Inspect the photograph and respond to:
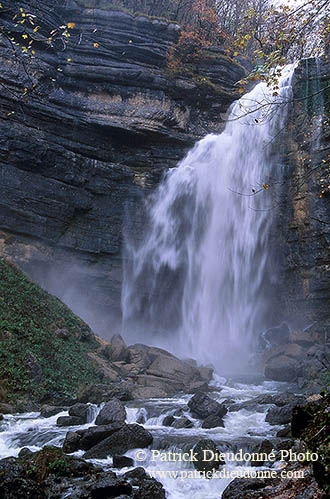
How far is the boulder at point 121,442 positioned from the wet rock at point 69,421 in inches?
75.3

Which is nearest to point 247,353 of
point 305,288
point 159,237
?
point 305,288

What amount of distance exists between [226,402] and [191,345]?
11.4 metres

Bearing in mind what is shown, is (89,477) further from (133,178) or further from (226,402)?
(133,178)

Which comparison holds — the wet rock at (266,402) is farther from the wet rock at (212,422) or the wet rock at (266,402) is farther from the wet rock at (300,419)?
the wet rock at (300,419)

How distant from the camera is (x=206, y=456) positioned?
5.87 metres

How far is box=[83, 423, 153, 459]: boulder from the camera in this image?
20.9ft

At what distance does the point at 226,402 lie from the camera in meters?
9.99

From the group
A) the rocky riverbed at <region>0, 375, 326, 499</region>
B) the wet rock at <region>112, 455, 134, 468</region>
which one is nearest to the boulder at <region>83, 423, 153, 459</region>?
the rocky riverbed at <region>0, 375, 326, 499</region>

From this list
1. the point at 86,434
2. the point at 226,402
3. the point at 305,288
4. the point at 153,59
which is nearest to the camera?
the point at 86,434

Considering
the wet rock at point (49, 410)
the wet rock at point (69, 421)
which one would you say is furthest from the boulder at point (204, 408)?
the wet rock at point (49, 410)

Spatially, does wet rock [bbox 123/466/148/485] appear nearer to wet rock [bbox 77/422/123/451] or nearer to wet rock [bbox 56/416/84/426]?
wet rock [bbox 77/422/123/451]

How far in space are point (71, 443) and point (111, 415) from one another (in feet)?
4.26

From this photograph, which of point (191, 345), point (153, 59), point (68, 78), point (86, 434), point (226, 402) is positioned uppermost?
point (153, 59)

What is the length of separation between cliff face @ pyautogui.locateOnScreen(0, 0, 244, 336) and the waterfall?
4.52 feet
